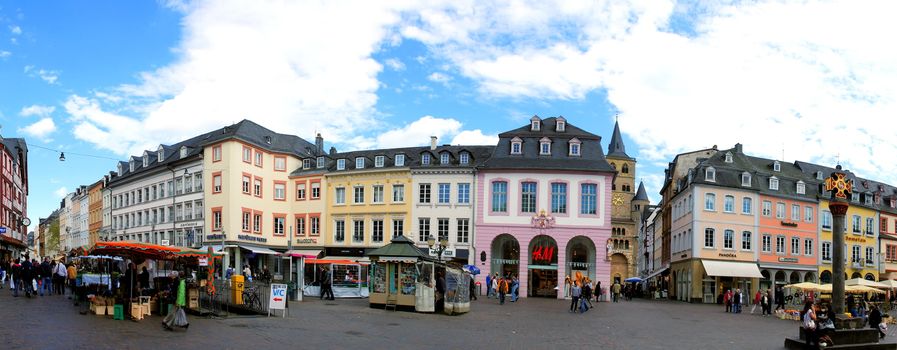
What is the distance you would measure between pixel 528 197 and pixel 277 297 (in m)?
31.2

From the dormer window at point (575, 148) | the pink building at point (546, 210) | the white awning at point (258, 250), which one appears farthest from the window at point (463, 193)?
the white awning at point (258, 250)

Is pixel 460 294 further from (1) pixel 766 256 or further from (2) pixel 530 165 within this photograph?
(1) pixel 766 256

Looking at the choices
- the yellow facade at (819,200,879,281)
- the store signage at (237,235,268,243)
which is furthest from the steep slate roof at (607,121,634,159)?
the store signage at (237,235,268,243)

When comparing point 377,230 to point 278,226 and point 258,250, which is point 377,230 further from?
point 278,226

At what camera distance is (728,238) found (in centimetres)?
6325

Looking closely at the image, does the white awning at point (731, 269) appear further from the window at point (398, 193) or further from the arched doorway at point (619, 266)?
the arched doorway at point (619, 266)

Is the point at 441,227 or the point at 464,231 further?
the point at 441,227

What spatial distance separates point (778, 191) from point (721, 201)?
589 cm

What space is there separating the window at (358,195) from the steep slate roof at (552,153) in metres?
9.61

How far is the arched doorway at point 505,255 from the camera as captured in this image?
5712cm

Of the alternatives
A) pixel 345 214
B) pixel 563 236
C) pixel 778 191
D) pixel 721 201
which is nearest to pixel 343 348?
pixel 563 236

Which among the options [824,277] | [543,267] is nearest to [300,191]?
[543,267]

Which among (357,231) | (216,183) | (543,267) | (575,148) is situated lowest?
(543,267)

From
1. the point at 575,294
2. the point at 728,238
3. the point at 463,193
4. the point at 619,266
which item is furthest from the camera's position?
the point at 619,266
